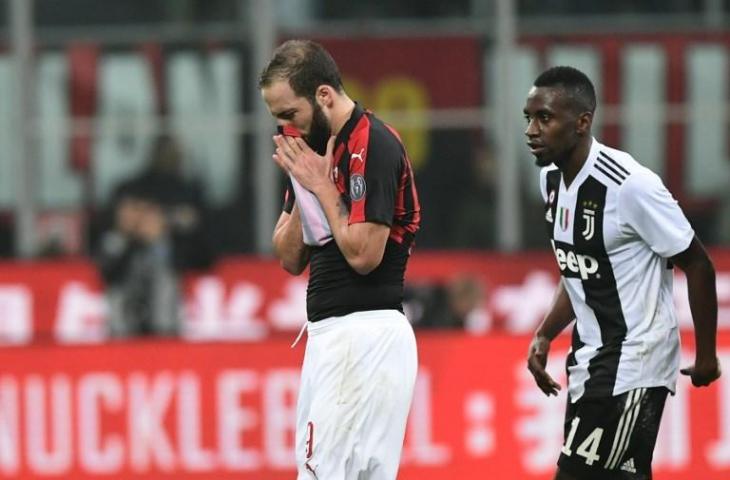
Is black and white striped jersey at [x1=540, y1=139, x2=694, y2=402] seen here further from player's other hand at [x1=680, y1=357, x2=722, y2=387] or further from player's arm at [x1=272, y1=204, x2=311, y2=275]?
player's arm at [x1=272, y1=204, x2=311, y2=275]

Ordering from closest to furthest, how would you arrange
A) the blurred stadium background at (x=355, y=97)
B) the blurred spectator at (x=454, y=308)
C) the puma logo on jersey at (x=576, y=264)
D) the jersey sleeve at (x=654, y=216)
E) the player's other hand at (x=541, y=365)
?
the jersey sleeve at (x=654, y=216), the puma logo on jersey at (x=576, y=264), the player's other hand at (x=541, y=365), the blurred spectator at (x=454, y=308), the blurred stadium background at (x=355, y=97)

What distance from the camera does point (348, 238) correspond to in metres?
5.59

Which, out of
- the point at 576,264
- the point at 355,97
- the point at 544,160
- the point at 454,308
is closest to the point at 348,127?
the point at 544,160

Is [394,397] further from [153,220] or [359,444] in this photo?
[153,220]

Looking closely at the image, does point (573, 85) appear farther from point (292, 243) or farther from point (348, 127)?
point (292, 243)

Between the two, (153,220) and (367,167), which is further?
(153,220)

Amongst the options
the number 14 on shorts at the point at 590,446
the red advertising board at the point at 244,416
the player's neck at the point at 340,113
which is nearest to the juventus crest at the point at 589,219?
the number 14 on shorts at the point at 590,446

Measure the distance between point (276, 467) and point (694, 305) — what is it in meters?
4.20

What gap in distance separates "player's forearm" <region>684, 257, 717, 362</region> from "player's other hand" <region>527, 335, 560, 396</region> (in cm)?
69

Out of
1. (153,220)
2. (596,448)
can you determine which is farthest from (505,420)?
(153,220)

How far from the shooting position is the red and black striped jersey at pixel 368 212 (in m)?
5.62

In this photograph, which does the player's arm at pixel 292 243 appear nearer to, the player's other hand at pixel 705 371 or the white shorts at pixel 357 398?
the white shorts at pixel 357 398

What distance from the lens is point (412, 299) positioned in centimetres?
1416

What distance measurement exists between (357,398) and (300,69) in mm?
→ 1101
